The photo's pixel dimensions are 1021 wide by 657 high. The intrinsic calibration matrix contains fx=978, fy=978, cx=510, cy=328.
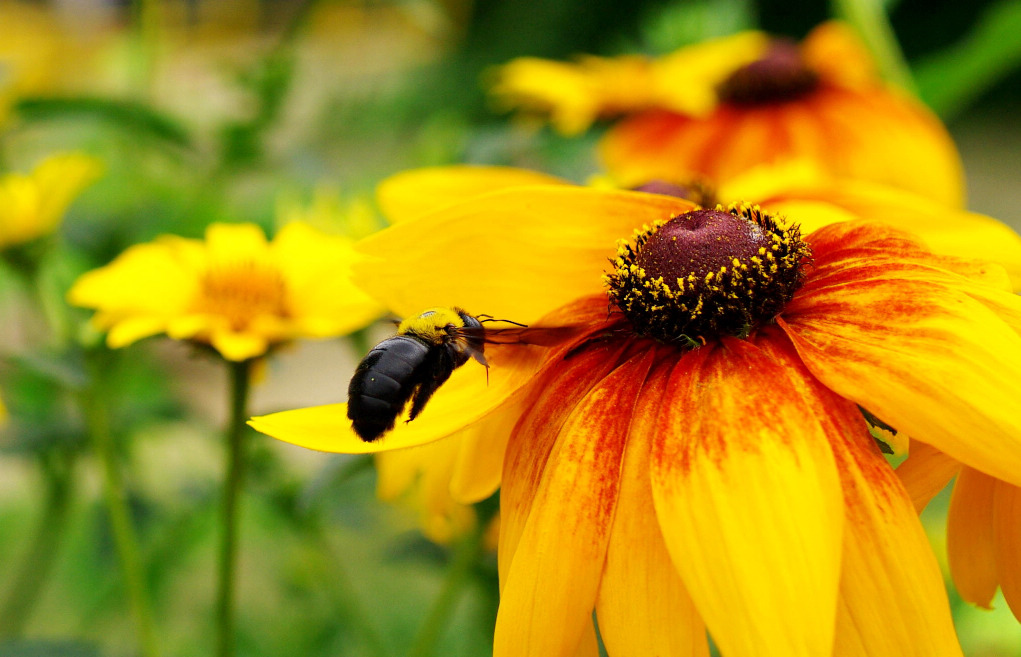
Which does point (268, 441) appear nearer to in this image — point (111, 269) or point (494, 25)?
point (111, 269)

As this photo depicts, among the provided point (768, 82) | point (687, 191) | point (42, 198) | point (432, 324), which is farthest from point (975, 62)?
point (42, 198)

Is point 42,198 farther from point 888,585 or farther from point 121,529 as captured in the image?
point 888,585

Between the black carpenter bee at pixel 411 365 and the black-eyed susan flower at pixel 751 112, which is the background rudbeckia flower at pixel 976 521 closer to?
the black carpenter bee at pixel 411 365

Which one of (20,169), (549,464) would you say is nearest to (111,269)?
(549,464)

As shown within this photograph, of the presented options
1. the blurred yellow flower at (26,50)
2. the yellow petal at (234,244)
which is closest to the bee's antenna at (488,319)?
the yellow petal at (234,244)

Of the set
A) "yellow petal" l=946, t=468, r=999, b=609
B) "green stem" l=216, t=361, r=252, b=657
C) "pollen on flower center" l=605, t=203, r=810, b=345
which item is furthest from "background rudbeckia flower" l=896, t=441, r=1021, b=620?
"green stem" l=216, t=361, r=252, b=657
